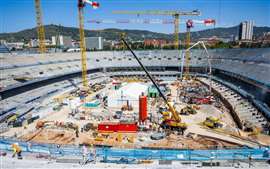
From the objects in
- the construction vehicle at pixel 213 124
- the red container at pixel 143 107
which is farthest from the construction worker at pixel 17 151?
the construction vehicle at pixel 213 124

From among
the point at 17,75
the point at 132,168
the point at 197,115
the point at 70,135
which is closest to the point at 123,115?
the point at 70,135

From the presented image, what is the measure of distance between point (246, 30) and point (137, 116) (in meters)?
157

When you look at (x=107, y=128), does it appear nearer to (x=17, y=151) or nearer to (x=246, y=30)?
(x=17, y=151)

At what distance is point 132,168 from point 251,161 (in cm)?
917

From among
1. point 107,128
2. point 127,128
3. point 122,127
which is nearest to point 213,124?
point 127,128

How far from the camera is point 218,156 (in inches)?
651

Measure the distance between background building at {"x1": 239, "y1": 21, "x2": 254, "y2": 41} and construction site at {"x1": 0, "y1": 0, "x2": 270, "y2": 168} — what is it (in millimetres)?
104044

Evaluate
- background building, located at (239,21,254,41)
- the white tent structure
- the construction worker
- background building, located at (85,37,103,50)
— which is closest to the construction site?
the white tent structure

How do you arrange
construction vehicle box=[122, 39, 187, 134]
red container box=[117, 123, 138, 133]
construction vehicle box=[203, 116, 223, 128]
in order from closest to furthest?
construction vehicle box=[122, 39, 187, 134]
red container box=[117, 123, 138, 133]
construction vehicle box=[203, 116, 223, 128]

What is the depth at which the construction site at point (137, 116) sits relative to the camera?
17.3 meters

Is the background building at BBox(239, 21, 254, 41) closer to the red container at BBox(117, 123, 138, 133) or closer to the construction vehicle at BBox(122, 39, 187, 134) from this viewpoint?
the construction vehicle at BBox(122, 39, 187, 134)

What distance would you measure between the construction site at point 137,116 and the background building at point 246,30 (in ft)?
341

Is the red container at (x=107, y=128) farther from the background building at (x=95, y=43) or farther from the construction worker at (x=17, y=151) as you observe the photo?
the background building at (x=95, y=43)

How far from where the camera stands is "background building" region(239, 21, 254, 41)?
15479 centimetres
